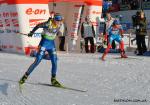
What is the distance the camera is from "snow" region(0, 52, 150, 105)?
8359 mm

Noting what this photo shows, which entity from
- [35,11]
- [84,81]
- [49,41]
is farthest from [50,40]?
[35,11]

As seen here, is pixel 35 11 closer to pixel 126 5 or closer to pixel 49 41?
pixel 49 41

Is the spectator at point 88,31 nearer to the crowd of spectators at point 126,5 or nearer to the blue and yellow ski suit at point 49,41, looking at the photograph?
the blue and yellow ski suit at point 49,41

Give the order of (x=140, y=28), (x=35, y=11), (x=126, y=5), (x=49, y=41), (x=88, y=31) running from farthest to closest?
(x=126, y=5)
(x=88, y=31)
(x=35, y=11)
(x=140, y=28)
(x=49, y=41)

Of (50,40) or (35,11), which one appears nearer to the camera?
(50,40)

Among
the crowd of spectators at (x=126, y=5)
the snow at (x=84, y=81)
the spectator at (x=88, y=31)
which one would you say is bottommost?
the snow at (x=84, y=81)

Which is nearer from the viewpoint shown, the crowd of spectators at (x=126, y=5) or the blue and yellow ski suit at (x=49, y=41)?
the blue and yellow ski suit at (x=49, y=41)

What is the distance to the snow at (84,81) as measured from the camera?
8359 mm

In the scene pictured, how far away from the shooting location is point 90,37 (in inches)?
734

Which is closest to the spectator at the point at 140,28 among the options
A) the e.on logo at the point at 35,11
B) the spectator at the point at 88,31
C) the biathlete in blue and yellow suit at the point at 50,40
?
the spectator at the point at 88,31

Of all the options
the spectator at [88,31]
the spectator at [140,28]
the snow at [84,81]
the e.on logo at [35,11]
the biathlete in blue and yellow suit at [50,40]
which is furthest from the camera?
the spectator at [88,31]

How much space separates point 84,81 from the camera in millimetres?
10789

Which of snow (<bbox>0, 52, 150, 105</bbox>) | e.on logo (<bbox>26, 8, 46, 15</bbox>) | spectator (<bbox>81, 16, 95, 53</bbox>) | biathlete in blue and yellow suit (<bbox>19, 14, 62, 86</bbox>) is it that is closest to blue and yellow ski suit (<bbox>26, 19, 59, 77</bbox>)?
biathlete in blue and yellow suit (<bbox>19, 14, 62, 86</bbox>)

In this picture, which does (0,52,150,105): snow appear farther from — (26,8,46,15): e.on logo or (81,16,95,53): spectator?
(81,16,95,53): spectator
